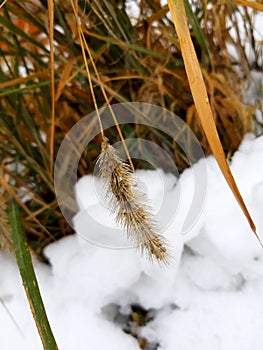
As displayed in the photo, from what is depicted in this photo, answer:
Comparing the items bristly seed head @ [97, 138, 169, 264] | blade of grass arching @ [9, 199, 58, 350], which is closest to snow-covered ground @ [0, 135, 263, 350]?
A: blade of grass arching @ [9, 199, 58, 350]

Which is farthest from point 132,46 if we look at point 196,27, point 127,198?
point 127,198

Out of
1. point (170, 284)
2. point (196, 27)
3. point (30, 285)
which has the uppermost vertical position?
point (196, 27)

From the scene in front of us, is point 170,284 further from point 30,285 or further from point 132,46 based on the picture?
point 132,46

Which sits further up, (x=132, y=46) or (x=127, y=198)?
(x=132, y=46)

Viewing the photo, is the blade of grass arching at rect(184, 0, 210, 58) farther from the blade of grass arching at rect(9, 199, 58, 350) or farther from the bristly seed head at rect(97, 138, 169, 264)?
the blade of grass arching at rect(9, 199, 58, 350)

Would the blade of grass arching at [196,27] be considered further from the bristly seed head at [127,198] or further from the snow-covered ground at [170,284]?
the bristly seed head at [127,198]

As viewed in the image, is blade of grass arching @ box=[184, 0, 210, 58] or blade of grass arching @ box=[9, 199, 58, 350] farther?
blade of grass arching @ box=[184, 0, 210, 58]
